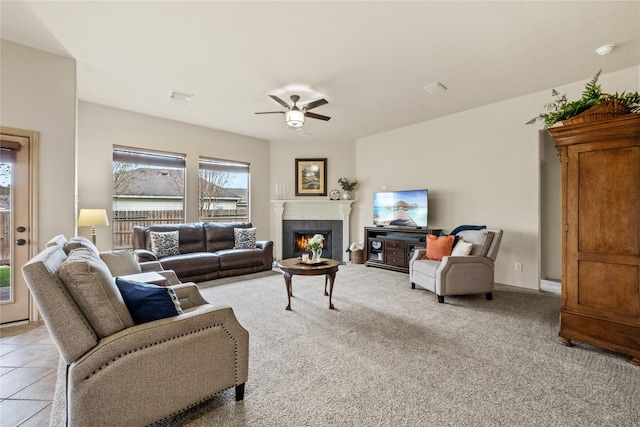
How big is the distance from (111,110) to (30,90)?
69.5 inches

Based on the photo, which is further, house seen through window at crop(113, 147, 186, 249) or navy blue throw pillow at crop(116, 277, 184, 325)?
house seen through window at crop(113, 147, 186, 249)

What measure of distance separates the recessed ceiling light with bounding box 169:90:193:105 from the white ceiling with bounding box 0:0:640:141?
0.13m

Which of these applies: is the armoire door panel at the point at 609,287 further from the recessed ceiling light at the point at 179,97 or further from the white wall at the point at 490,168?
the recessed ceiling light at the point at 179,97

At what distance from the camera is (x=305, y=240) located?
673cm

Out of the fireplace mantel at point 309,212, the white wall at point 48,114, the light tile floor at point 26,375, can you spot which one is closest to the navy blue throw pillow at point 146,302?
the light tile floor at point 26,375

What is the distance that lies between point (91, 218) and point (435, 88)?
4.83m

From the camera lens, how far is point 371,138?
6418mm

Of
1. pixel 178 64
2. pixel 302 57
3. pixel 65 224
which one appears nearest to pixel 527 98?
pixel 302 57

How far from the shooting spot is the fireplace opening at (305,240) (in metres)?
6.68

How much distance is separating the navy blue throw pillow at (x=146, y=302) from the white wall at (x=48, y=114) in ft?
7.60

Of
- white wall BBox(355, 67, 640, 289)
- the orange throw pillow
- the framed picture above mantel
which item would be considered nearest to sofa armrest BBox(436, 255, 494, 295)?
the orange throw pillow

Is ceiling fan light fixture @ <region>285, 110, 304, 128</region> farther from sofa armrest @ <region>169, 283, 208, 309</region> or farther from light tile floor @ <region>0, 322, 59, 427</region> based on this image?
light tile floor @ <region>0, 322, 59, 427</region>

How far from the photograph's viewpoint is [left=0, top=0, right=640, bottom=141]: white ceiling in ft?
7.86

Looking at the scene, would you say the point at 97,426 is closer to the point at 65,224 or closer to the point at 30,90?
the point at 65,224
